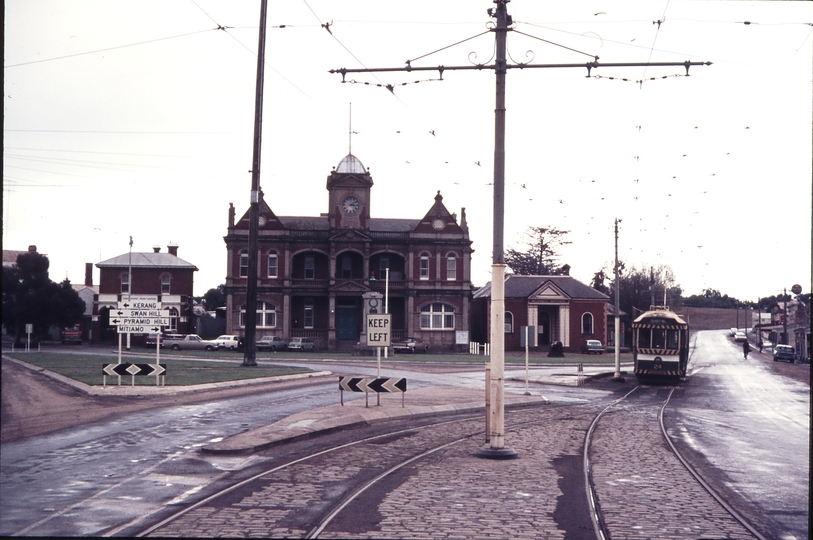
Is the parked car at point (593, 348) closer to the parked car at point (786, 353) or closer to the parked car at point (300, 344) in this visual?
the parked car at point (786, 353)

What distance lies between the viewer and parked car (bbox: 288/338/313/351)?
62.8 metres

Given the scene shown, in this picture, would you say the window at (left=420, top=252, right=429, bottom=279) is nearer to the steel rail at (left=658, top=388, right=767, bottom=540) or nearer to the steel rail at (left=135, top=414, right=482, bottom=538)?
the steel rail at (left=135, top=414, right=482, bottom=538)

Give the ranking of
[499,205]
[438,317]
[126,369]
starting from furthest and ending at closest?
[438,317]
[126,369]
[499,205]

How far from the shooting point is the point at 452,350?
66188mm

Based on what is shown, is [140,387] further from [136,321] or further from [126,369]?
[136,321]

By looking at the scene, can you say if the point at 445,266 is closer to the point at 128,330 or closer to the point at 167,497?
the point at 128,330

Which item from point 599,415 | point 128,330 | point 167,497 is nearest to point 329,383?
point 128,330

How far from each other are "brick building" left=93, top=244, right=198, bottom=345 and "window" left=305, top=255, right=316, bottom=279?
38.8 ft

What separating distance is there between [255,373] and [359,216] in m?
37.2

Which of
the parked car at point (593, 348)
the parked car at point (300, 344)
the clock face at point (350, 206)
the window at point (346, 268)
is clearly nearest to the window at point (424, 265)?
the window at point (346, 268)

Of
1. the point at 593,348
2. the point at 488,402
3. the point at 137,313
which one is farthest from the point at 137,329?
the point at 593,348

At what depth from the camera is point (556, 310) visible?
7225cm

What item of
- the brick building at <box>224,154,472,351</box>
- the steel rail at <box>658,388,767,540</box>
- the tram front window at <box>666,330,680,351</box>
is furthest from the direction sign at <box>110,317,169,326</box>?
the brick building at <box>224,154,472,351</box>

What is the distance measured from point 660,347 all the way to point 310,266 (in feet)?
129
